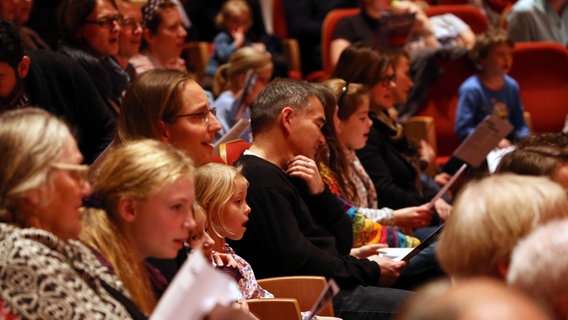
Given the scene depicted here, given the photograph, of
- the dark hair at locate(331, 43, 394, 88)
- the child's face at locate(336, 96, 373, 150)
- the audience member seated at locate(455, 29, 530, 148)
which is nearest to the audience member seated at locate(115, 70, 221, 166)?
the child's face at locate(336, 96, 373, 150)

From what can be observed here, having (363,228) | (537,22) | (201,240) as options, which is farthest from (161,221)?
(537,22)

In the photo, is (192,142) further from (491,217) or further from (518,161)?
(491,217)

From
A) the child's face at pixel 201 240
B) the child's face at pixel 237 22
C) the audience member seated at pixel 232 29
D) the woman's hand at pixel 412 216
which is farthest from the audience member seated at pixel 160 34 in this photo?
the child's face at pixel 201 240

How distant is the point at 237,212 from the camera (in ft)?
9.64

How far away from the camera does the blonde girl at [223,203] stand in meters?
2.92

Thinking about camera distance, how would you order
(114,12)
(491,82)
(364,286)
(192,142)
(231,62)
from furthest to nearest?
1. (491,82)
2. (231,62)
3. (114,12)
4. (364,286)
5. (192,142)

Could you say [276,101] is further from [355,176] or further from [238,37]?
[238,37]

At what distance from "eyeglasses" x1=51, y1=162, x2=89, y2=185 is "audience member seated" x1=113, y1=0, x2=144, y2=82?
2332mm

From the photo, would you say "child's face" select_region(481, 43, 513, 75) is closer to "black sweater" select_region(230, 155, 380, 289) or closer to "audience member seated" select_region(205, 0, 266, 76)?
"audience member seated" select_region(205, 0, 266, 76)

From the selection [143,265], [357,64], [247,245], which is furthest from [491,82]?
[143,265]

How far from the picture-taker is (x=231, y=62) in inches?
215

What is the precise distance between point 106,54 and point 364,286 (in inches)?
58.2

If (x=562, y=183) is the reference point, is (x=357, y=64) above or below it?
below

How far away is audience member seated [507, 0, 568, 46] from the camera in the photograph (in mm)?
6996
